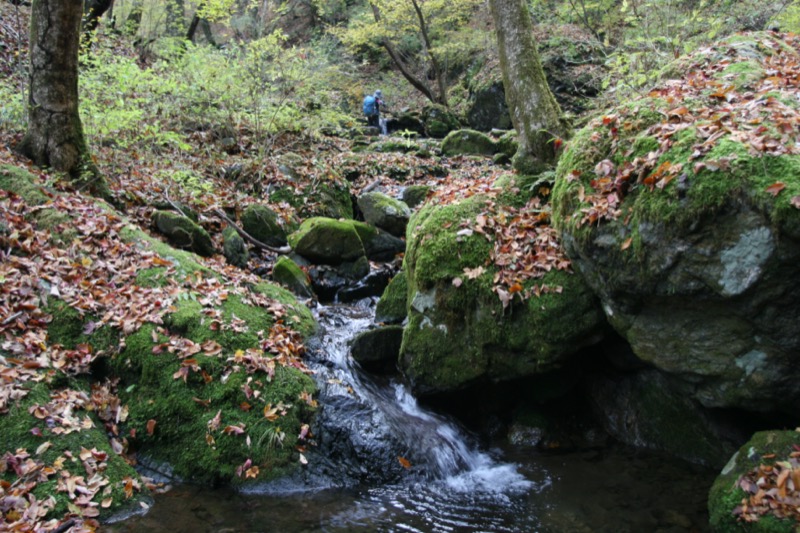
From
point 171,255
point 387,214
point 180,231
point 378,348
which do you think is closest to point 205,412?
point 378,348

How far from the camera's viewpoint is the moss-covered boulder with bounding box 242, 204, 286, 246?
33.8ft

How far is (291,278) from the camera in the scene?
8.73 meters

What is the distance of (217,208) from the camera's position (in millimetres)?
10234

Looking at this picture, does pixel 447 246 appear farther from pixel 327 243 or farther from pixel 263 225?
pixel 263 225

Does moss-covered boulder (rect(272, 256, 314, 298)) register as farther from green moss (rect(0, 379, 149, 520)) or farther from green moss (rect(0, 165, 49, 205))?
Result: green moss (rect(0, 379, 149, 520))

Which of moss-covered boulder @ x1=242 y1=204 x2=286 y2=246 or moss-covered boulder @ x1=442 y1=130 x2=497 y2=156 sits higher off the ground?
moss-covered boulder @ x1=442 y1=130 x2=497 y2=156

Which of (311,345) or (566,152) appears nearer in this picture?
(566,152)

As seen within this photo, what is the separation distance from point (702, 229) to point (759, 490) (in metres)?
1.99

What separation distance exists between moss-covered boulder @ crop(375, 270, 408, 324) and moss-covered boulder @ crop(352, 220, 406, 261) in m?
2.46

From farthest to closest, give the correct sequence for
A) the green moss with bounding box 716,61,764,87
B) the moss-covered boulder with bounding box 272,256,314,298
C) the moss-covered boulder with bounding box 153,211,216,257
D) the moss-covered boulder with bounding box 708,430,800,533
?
the moss-covered boulder with bounding box 272,256,314,298, the moss-covered boulder with bounding box 153,211,216,257, the green moss with bounding box 716,61,764,87, the moss-covered boulder with bounding box 708,430,800,533

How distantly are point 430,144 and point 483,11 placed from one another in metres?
11.3

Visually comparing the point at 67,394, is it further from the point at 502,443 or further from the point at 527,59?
the point at 527,59

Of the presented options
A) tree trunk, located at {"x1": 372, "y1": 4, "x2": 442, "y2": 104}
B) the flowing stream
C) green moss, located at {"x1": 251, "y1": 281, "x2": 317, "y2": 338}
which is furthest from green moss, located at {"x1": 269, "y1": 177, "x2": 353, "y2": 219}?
tree trunk, located at {"x1": 372, "y1": 4, "x2": 442, "y2": 104}

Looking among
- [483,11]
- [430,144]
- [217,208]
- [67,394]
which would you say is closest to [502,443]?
[67,394]
